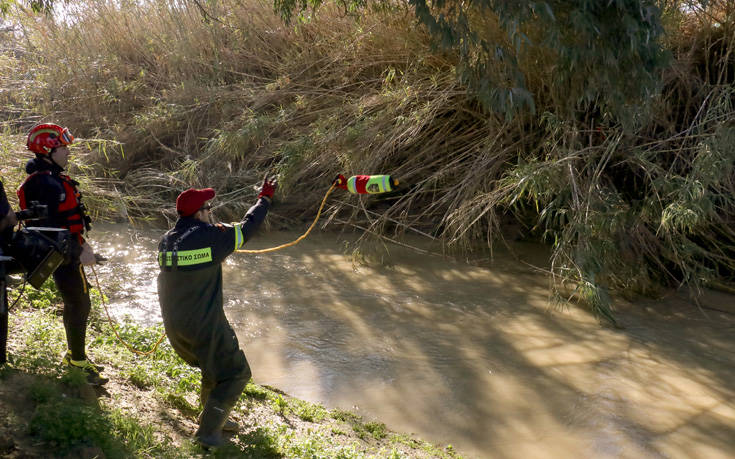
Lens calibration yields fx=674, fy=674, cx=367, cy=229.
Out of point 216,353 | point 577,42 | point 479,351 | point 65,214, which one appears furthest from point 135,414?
point 577,42

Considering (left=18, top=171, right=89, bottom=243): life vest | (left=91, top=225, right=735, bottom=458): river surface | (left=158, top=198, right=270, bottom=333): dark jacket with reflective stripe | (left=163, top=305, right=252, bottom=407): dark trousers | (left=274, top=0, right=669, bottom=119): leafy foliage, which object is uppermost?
(left=274, top=0, right=669, bottom=119): leafy foliage

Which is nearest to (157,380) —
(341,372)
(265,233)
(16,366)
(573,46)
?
(16,366)

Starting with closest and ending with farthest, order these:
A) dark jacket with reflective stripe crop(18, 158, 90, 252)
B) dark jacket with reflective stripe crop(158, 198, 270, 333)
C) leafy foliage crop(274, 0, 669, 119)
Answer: dark jacket with reflective stripe crop(158, 198, 270, 333) → dark jacket with reflective stripe crop(18, 158, 90, 252) → leafy foliage crop(274, 0, 669, 119)

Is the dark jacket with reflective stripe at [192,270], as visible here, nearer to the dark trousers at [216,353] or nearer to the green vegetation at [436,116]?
the dark trousers at [216,353]

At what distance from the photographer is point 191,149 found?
10.5m

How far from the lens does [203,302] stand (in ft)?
11.3

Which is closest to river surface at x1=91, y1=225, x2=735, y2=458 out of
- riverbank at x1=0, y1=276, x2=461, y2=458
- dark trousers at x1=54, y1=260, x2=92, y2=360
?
riverbank at x1=0, y1=276, x2=461, y2=458

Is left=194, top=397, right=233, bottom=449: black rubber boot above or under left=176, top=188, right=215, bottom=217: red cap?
under

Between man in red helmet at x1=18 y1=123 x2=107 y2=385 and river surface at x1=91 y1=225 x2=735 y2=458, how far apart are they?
158 cm

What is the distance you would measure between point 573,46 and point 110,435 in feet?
12.9

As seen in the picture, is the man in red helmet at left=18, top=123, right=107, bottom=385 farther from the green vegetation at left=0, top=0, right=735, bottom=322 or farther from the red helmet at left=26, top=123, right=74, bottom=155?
the green vegetation at left=0, top=0, right=735, bottom=322

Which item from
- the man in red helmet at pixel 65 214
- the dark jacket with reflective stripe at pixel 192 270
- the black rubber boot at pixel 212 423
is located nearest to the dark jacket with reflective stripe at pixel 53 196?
the man in red helmet at pixel 65 214

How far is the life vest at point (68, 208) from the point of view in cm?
381

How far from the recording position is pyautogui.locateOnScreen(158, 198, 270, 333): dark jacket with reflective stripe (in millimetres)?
3363
